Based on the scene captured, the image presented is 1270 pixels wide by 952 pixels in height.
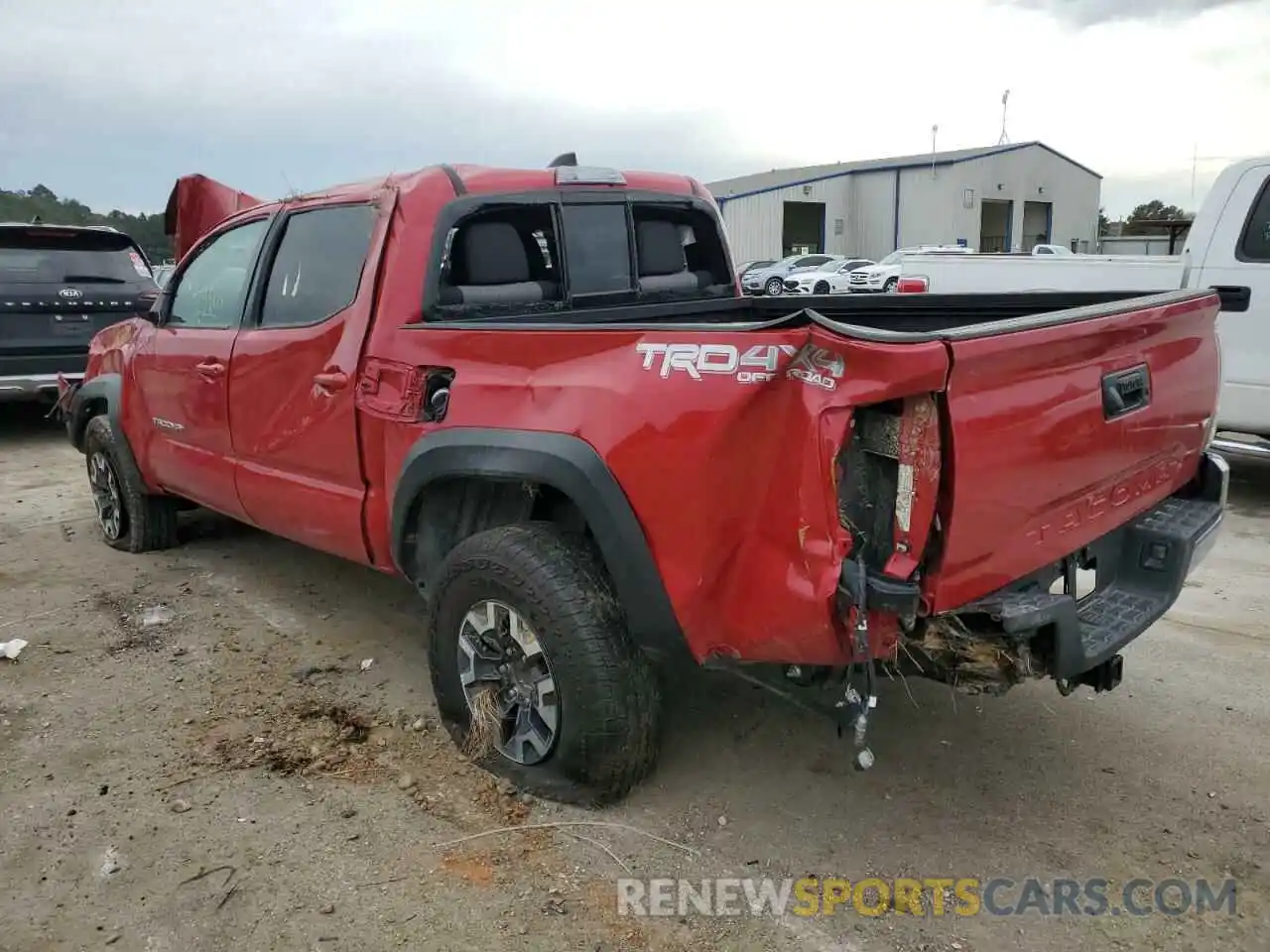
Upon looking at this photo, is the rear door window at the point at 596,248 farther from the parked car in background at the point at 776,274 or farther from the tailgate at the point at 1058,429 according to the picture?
the parked car in background at the point at 776,274

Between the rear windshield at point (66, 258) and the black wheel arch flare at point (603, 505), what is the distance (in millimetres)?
7954

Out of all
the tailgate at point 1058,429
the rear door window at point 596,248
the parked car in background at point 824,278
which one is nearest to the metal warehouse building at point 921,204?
the parked car in background at point 824,278

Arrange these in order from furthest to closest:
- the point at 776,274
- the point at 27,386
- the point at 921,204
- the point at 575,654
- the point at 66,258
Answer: the point at 921,204
the point at 776,274
the point at 66,258
the point at 27,386
the point at 575,654

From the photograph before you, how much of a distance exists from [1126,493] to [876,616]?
3.68ft

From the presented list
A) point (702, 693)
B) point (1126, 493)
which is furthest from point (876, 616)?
point (702, 693)

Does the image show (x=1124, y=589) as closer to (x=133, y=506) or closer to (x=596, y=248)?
(x=596, y=248)

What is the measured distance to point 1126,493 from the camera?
2.99m

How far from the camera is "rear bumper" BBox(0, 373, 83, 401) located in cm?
876

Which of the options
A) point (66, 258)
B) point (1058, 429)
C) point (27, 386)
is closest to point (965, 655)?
point (1058, 429)

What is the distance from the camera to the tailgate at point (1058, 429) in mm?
2336

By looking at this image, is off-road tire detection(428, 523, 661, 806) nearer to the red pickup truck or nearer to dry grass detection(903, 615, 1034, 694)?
the red pickup truck

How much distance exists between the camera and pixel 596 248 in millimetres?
4078

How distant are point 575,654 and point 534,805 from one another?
59cm

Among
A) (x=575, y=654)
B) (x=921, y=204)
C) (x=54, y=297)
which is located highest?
(x=921, y=204)
